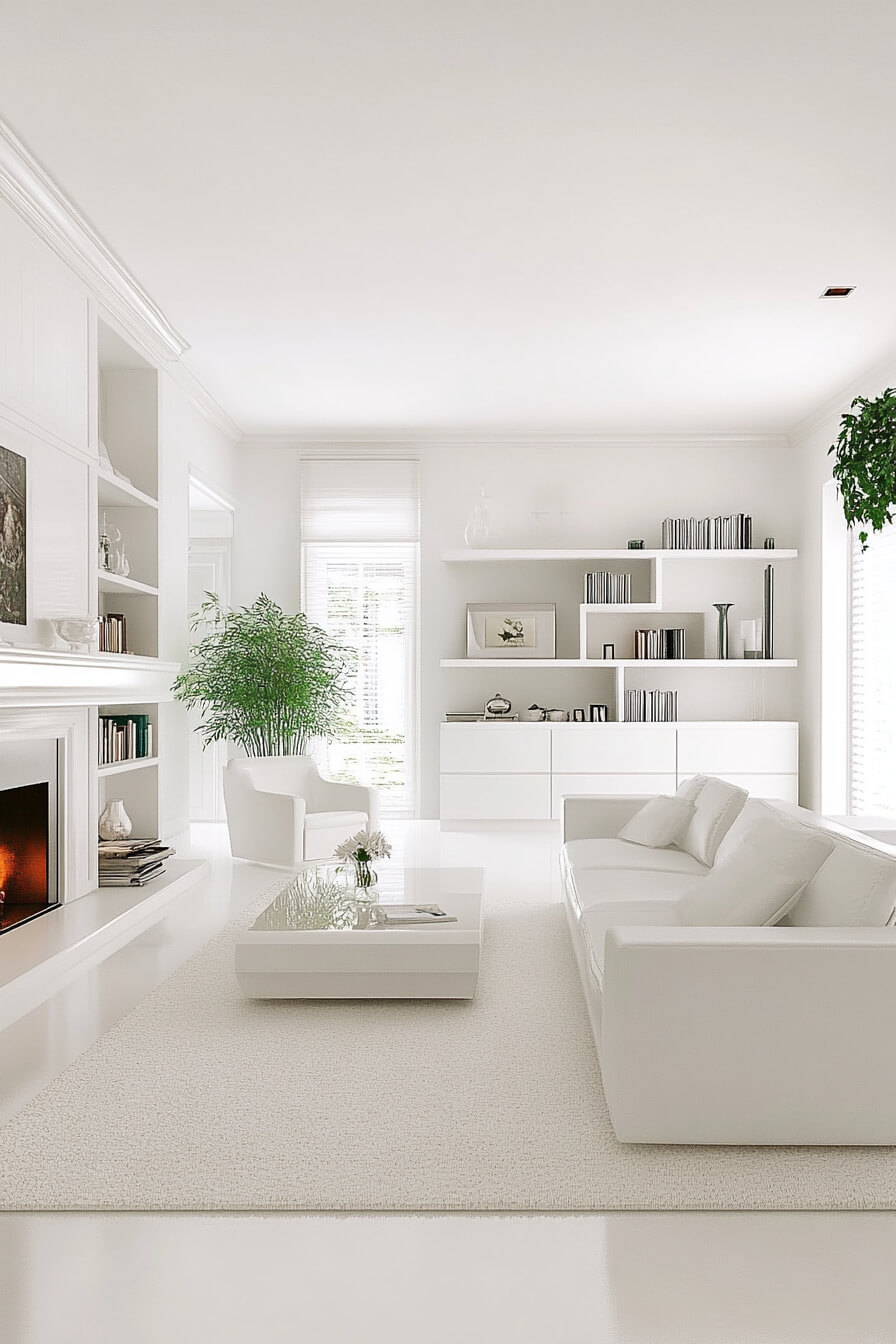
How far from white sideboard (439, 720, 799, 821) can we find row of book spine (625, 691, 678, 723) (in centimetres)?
18

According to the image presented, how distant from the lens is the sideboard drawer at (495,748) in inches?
301

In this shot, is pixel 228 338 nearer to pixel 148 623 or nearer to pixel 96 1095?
pixel 148 623

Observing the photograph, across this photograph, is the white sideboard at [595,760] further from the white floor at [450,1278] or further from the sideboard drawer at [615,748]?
the white floor at [450,1278]

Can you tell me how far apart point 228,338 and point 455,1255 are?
16.3ft

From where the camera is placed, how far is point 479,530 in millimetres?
7965

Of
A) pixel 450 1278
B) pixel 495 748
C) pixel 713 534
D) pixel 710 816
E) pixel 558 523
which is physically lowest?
pixel 450 1278

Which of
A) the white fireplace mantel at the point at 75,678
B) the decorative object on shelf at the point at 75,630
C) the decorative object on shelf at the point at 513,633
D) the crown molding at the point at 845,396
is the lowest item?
the white fireplace mantel at the point at 75,678

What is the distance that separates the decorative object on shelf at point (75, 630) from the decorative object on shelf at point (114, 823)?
141cm

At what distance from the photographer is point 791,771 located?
25.1 ft

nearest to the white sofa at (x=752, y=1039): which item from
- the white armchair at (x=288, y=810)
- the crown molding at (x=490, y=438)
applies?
the white armchair at (x=288, y=810)

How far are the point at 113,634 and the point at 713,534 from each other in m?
4.40

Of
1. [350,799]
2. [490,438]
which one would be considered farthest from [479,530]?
[350,799]

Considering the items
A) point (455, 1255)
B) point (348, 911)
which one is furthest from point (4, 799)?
point (455, 1255)

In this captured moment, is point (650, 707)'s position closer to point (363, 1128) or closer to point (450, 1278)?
point (363, 1128)
